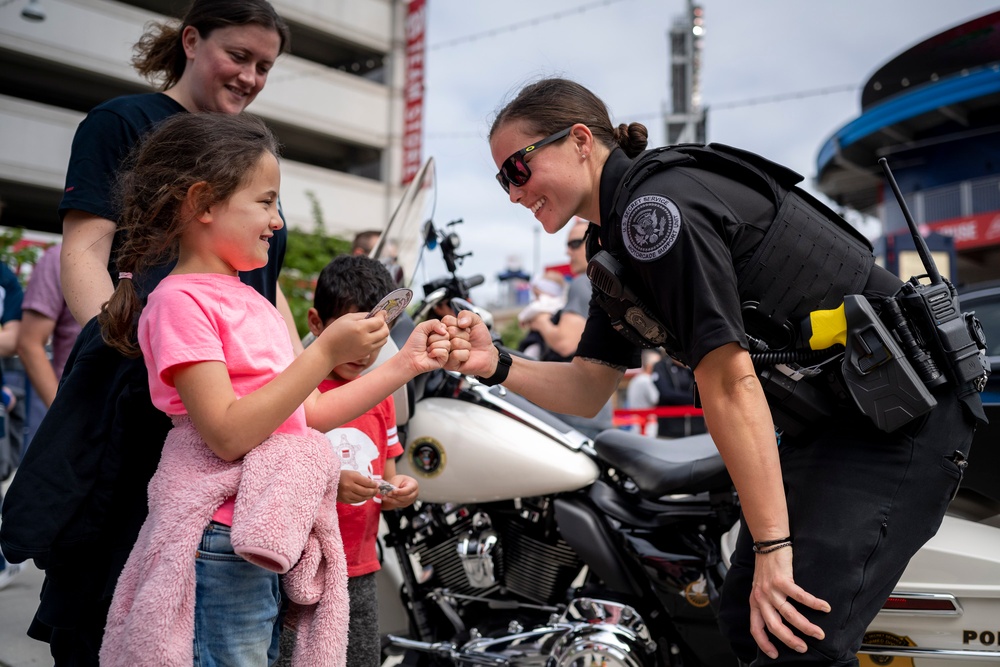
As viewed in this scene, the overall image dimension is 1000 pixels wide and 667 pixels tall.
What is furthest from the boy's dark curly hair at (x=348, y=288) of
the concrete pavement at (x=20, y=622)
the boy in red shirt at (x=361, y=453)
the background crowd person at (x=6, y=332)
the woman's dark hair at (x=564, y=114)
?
the background crowd person at (x=6, y=332)

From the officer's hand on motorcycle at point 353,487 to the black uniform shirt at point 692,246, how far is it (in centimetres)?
77

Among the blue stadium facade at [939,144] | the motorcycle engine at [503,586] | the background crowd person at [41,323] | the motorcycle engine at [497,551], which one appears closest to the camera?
the motorcycle engine at [503,586]

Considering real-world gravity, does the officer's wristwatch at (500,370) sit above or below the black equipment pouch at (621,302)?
below

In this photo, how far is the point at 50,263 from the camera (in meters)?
3.87

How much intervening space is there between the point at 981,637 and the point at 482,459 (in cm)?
146

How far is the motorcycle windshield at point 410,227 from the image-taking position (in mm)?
3020

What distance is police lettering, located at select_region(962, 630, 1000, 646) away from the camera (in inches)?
82.0

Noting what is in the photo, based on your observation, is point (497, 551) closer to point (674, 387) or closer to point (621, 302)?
point (621, 302)

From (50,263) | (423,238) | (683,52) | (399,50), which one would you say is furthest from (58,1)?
(423,238)

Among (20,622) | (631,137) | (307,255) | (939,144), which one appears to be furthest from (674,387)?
(939,144)

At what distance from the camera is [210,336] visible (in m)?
1.46

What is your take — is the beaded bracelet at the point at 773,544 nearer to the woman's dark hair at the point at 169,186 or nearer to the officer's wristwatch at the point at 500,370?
the officer's wristwatch at the point at 500,370

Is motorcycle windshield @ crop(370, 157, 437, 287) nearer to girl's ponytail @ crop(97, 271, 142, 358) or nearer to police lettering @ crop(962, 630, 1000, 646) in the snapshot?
girl's ponytail @ crop(97, 271, 142, 358)

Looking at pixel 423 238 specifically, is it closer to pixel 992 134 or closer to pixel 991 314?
pixel 991 314
